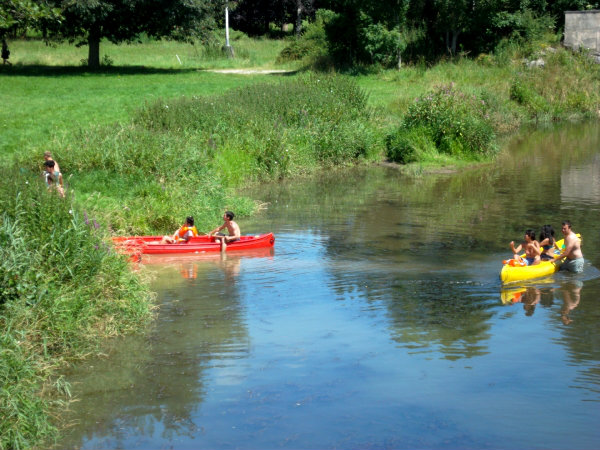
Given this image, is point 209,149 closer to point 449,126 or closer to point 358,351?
point 449,126

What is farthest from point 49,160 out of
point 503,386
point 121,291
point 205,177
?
point 503,386

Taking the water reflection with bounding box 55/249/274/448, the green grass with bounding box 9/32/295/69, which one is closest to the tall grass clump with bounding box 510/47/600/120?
the green grass with bounding box 9/32/295/69

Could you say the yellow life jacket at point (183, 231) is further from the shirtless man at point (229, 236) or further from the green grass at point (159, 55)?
the green grass at point (159, 55)

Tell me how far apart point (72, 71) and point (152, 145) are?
2521cm

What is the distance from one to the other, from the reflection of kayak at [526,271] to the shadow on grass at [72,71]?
105 ft

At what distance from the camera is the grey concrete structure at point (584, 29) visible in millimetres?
44250

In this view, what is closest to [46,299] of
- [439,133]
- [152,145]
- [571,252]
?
[571,252]

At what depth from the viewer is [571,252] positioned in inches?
579

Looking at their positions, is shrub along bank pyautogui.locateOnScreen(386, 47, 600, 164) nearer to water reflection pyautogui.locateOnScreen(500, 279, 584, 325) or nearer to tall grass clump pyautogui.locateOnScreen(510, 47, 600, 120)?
tall grass clump pyautogui.locateOnScreen(510, 47, 600, 120)

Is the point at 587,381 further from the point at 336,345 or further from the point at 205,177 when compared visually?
the point at 205,177

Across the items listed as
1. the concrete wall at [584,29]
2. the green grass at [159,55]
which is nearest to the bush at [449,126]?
the concrete wall at [584,29]

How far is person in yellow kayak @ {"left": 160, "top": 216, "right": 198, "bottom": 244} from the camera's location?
16.3 metres

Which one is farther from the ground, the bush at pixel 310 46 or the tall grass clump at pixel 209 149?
the bush at pixel 310 46

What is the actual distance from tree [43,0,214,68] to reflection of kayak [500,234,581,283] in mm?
29600
